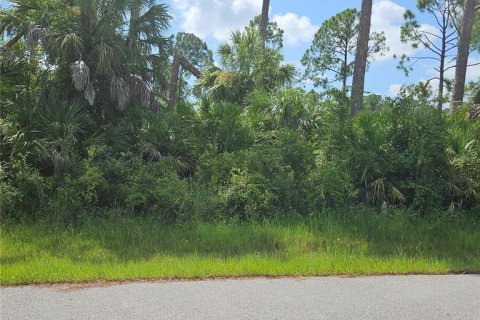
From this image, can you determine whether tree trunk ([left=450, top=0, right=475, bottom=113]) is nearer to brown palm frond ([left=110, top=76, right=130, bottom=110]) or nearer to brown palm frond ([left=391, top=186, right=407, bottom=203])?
brown palm frond ([left=391, top=186, right=407, bottom=203])

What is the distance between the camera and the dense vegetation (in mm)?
8820

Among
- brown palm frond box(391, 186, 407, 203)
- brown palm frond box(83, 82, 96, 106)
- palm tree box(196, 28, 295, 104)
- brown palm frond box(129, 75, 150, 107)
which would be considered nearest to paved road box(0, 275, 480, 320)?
brown palm frond box(391, 186, 407, 203)

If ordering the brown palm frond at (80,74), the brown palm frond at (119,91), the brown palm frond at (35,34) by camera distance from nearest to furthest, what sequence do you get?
the brown palm frond at (80,74), the brown palm frond at (35,34), the brown palm frond at (119,91)

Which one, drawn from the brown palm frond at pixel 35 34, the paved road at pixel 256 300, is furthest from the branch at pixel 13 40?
the paved road at pixel 256 300

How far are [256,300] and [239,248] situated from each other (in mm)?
2333

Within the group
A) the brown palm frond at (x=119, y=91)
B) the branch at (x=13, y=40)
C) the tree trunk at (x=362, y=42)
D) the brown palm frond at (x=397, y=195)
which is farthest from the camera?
the tree trunk at (x=362, y=42)

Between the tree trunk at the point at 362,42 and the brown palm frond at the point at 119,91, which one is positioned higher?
the tree trunk at the point at 362,42

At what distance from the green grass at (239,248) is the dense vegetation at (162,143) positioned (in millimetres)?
705

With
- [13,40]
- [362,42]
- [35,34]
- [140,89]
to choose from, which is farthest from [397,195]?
[13,40]

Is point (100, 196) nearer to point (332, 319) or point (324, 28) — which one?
point (332, 319)

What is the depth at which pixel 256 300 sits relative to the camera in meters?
4.76

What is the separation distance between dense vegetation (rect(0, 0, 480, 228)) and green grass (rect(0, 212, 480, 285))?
70cm

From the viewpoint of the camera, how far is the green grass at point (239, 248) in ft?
18.9

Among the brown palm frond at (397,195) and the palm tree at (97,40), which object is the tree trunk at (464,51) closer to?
the brown palm frond at (397,195)
